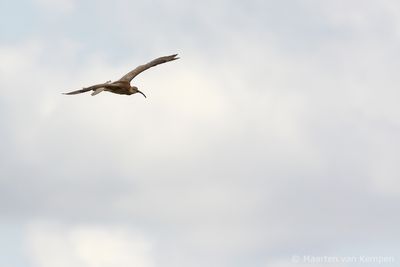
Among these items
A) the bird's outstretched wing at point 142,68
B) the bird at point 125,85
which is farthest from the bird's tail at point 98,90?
the bird's outstretched wing at point 142,68

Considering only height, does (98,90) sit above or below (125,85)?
below

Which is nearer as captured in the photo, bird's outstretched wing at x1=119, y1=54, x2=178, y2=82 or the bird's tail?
the bird's tail

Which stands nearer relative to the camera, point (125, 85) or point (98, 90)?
point (98, 90)

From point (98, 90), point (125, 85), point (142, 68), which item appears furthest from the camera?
point (142, 68)

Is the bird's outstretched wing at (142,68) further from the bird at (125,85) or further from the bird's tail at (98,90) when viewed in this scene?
the bird's tail at (98,90)

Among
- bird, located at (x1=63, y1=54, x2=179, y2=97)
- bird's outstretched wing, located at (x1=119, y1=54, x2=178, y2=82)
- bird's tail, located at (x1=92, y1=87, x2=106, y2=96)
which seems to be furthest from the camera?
bird's outstretched wing, located at (x1=119, y1=54, x2=178, y2=82)

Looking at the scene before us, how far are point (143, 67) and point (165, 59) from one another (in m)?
1.79

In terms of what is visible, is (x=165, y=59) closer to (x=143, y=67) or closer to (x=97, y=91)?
(x=143, y=67)

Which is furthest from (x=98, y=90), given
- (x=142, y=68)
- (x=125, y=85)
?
(x=142, y=68)

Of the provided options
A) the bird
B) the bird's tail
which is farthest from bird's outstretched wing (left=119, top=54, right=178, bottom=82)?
the bird's tail

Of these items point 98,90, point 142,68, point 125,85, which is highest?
point 142,68

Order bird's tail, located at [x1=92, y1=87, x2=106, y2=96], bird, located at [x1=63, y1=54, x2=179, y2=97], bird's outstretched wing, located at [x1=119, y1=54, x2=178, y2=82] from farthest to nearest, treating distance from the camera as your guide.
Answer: bird's outstretched wing, located at [x1=119, y1=54, x2=178, y2=82] < bird, located at [x1=63, y1=54, x2=179, y2=97] < bird's tail, located at [x1=92, y1=87, x2=106, y2=96]

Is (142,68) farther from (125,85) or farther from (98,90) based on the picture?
(98,90)

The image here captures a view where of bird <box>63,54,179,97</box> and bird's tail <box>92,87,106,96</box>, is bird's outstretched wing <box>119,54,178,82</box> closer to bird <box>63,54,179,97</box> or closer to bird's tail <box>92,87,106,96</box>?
bird <box>63,54,179,97</box>
